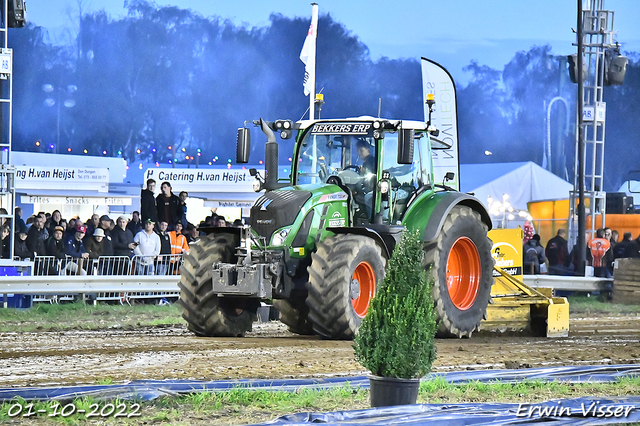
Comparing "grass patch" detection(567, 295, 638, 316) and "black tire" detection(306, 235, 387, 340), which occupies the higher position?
"black tire" detection(306, 235, 387, 340)

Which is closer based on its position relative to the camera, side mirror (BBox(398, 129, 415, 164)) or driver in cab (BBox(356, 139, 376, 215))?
side mirror (BBox(398, 129, 415, 164))

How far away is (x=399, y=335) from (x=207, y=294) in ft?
→ 15.8

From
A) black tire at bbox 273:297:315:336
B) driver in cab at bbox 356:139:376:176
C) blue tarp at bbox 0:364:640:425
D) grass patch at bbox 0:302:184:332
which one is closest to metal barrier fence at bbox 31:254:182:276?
grass patch at bbox 0:302:184:332

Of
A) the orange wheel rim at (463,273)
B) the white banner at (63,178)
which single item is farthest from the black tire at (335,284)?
the white banner at (63,178)

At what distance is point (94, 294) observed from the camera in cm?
1445

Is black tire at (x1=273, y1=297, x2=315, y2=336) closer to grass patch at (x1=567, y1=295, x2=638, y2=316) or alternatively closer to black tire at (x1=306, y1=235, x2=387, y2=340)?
black tire at (x1=306, y1=235, x2=387, y2=340)

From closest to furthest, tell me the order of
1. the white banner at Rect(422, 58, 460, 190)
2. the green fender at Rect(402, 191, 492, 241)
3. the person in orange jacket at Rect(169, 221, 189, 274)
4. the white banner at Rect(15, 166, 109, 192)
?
the green fender at Rect(402, 191, 492, 241) → the person in orange jacket at Rect(169, 221, 189, 274) → the white banner at Rect(422, 58, 460, 190) → the white banner at Rect(15, 166, 109, 192)

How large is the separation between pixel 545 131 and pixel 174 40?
26.9 meters

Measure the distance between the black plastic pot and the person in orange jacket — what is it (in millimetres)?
10998

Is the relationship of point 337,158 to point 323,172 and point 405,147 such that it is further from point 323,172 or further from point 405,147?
point 405,147

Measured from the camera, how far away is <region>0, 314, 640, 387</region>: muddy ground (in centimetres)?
678

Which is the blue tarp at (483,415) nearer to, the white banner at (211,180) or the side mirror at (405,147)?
the side mirror at (405,147)

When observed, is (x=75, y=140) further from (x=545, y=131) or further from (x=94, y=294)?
(x=94, y=294)

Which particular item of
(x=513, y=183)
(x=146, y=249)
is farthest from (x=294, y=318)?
(x=513, y=183)
